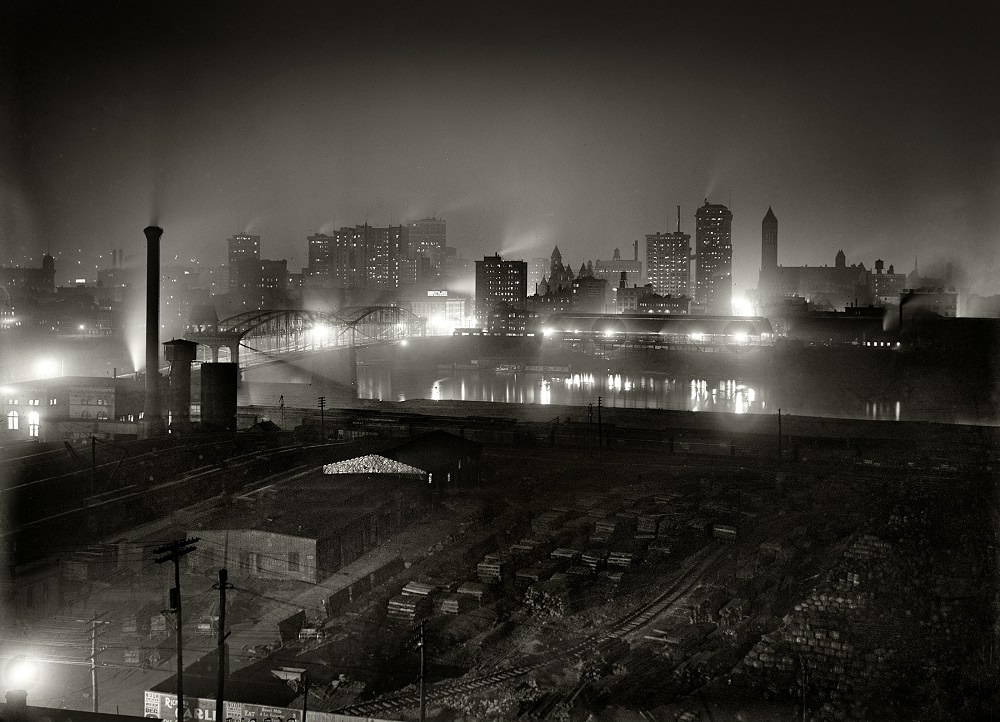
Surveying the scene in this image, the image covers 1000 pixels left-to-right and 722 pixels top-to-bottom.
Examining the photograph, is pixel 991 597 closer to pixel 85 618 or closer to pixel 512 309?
pixel 85 618

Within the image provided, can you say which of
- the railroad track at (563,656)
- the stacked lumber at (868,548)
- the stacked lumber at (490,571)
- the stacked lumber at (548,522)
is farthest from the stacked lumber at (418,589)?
the stacked lumber at (868,548)

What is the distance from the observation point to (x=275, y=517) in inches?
389

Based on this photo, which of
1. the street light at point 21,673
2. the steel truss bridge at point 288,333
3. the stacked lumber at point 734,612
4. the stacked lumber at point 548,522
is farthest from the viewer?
the steel truss bridge at point 288,333

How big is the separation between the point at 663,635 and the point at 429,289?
74074 millimetres

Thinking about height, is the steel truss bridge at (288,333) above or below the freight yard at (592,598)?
above

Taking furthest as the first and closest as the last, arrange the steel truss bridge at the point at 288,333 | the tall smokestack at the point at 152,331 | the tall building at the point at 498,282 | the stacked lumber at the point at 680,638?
the tall building at the point at 498,282
the steel truss bridge at the point at 288,333
the tall smokestack at the point at 152,331
the stacked lumber at the point at 680,638

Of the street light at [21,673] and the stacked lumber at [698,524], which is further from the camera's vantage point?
the stacked lumber at [698,524]

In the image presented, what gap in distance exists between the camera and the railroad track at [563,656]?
641 centimetres

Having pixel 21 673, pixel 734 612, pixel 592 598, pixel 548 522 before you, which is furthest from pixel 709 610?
pixel 21 673

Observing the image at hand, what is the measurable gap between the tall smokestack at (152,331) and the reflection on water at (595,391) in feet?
54.7

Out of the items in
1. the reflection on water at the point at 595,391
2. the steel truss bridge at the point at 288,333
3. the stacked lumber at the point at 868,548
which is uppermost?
the steel truss bridge at the point at 288,333

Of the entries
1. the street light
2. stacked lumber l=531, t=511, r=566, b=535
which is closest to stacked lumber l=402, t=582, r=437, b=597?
stacked lumber l=531, t=511, r=566, b=535

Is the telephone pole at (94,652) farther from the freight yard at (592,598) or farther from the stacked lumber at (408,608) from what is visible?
the stacked lumber at (408,608)

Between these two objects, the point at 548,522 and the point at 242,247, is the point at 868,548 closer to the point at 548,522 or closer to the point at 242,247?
the point at 548,522
